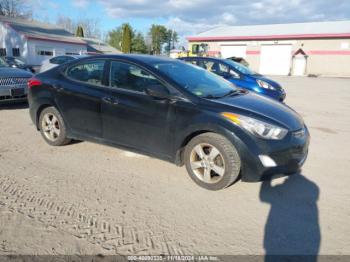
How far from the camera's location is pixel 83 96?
14.8 feet

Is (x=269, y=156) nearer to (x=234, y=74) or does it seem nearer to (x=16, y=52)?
(x=234, y=74)

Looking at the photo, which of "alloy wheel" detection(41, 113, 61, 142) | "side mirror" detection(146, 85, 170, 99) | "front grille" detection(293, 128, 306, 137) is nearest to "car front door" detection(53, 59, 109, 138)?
"alloy wheel" detection(41, 113, 61, 142)

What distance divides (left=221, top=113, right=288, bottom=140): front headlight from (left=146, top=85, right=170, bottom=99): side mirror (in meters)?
0.83

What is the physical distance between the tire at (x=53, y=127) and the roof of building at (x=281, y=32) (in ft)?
117

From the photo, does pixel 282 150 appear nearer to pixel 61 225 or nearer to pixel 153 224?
pixel 153 224

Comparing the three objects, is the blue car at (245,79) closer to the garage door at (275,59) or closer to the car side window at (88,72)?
the car side window at (88,72)

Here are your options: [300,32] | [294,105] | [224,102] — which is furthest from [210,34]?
[224,102]

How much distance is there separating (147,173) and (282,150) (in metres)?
1.78

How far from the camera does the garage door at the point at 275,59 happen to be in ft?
117

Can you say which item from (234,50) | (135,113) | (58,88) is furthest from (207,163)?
(234,50)

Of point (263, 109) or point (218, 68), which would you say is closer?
point (263, 109)

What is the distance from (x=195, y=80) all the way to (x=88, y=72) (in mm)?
1665

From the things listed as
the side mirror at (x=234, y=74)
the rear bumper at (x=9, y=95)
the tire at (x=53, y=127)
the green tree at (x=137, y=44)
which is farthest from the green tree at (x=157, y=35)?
the tire at (x=53, y=127)

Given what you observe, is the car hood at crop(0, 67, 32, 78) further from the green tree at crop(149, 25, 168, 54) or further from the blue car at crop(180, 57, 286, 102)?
the green tree at crop(149, 25, 168, 54)
